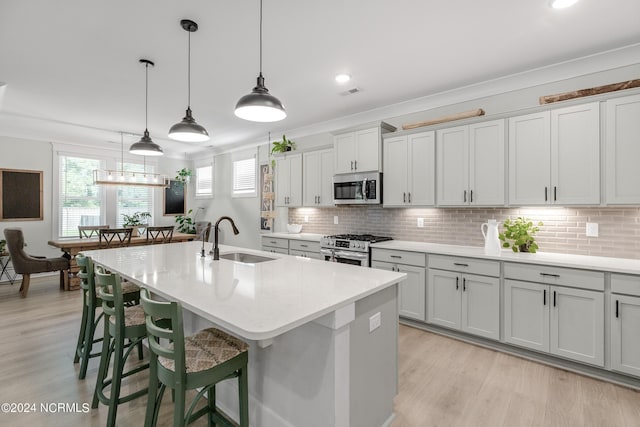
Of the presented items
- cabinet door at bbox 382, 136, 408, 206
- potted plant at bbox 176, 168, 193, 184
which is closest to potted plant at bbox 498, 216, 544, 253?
cabinet door at bbox 382, 136, 408, 206

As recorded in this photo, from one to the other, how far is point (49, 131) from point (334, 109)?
5.35 m

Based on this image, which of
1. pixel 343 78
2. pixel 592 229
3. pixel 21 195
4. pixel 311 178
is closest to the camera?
pixel 592 229

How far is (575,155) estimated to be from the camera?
2.72 m

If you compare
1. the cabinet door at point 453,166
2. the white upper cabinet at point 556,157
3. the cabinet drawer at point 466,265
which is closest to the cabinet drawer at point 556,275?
the cabinet drawer at point 466,265

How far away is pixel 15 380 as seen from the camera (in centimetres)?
242

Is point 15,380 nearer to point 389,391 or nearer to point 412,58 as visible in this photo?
point 389,391

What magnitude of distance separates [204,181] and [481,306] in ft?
22.1

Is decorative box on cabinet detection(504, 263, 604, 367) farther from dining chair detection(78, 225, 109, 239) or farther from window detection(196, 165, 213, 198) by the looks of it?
window detection(196, 165, 213, 198)

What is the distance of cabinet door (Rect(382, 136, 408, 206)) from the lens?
383 cm

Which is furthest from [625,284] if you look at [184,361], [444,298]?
[184,361]

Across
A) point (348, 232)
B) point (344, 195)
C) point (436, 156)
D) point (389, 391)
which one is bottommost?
point (389, 391)

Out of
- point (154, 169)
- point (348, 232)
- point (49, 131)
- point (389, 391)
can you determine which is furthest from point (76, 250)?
point (389, 391)

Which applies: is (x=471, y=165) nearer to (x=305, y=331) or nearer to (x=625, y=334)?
(x=625, y=334)

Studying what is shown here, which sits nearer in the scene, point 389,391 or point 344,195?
point 389,391
